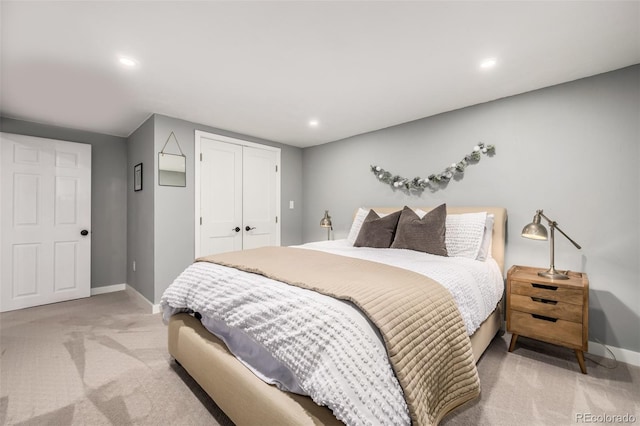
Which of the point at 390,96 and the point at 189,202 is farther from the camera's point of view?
the point at 189,202

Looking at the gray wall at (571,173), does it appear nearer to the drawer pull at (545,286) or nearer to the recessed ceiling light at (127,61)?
the drawer pull at (545,286)

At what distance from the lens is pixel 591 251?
221 centimetres

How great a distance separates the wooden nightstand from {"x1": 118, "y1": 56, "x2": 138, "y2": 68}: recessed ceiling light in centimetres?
332

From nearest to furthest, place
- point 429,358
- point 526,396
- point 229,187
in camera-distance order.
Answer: point 429,358, point 526,396, point 229,187

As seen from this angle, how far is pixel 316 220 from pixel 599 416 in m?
3.59

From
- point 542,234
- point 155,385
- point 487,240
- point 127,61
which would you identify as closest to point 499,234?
point 487,240

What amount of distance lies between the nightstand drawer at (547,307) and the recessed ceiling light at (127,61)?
11.1 ft

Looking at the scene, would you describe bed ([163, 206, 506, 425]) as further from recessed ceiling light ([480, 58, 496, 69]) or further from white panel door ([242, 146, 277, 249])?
white panel door ([242, 146, 277, 249])

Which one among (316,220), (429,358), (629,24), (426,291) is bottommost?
(429,358)

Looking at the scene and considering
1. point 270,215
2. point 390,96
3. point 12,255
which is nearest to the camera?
point 390,96

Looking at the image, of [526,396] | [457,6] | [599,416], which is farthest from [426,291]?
[457,6]

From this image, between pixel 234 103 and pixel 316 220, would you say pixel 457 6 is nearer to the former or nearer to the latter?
pixel 234 103

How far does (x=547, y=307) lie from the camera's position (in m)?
2.01

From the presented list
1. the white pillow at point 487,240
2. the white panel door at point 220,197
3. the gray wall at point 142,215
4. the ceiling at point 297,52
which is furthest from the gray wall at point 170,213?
the white pillow at point 487,240
